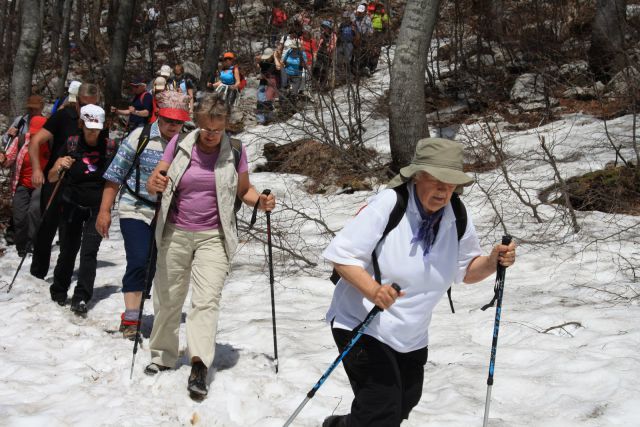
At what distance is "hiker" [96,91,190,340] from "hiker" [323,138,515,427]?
246 centimetres

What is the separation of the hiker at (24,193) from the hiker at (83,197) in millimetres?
2051

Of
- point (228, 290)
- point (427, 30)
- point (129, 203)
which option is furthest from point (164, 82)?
point (129, 203)

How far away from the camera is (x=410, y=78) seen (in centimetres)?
1072

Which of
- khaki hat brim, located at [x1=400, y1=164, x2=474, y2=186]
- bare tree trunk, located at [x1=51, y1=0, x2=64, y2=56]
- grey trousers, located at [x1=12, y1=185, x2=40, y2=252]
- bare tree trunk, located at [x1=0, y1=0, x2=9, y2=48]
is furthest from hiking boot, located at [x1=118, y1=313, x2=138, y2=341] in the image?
bare tree trunk, located at [x1=0, y1=0, x2=9, y2=48]

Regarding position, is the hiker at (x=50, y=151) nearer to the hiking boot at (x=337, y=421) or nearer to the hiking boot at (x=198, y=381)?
the hiking boot at (x=198, y=381)

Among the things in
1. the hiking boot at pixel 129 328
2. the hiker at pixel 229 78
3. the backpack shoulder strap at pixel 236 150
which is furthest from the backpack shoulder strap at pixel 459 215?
the hiker at pixel 229 78

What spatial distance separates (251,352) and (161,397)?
1.03m

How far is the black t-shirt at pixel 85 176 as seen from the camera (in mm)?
6773

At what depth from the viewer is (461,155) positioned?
11.7 feet

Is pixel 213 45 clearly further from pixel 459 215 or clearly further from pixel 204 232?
pixel 459 215

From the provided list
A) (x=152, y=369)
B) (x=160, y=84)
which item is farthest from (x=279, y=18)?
(x=152, y=369)

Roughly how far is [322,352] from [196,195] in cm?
176

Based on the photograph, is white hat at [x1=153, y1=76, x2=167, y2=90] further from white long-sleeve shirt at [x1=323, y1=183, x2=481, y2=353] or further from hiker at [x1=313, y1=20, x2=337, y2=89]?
white long-sleeve shirt at [x1=323, y1=183, x2=481, y2=353]

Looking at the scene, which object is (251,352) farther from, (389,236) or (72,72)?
(72,72)
